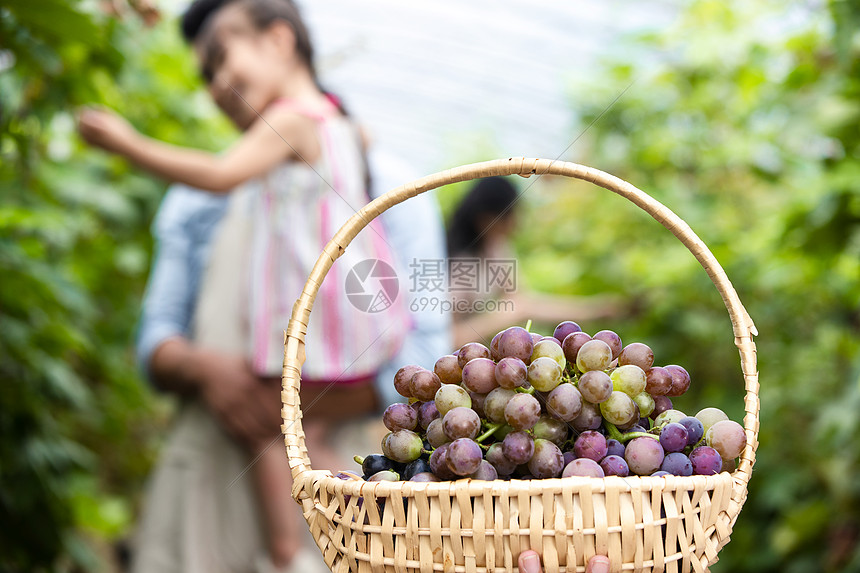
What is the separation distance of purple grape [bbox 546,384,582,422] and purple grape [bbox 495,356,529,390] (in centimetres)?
3

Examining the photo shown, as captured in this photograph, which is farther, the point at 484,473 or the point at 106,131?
the point at 106,131

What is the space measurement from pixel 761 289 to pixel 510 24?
328 cm

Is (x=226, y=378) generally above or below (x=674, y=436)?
above

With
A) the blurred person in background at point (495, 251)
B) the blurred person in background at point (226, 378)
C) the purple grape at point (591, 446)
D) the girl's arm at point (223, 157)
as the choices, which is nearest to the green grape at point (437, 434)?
the purple grape at point (591, 446)

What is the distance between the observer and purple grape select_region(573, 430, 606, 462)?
567 mm

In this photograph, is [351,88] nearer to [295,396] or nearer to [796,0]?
[796,0]

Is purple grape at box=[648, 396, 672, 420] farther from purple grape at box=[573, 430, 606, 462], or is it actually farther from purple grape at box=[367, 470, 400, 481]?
purple grape at box=[367, 470, 400, 481]

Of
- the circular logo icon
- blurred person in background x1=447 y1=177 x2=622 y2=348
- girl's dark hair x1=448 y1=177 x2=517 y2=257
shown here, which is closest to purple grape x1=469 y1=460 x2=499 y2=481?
the circular logo icon

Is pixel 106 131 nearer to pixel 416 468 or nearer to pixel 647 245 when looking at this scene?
pixel 416 468

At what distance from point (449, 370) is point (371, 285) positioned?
62 centimetres

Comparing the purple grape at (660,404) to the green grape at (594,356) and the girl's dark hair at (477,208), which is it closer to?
the green grape at (594,356)

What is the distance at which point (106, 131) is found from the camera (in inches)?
54.7

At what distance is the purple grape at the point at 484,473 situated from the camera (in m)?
0.56

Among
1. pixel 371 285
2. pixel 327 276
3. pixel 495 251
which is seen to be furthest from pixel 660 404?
pixel 495 251
